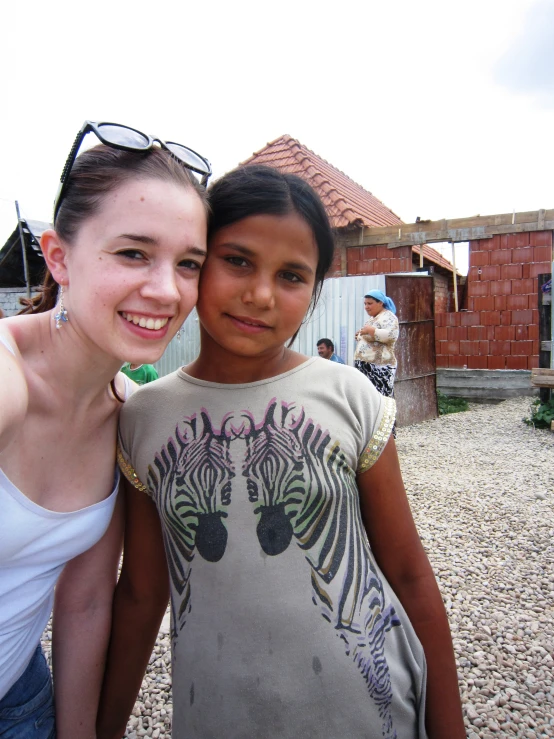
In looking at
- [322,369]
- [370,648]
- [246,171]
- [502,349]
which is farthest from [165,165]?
[502,349]

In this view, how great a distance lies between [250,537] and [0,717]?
2.26ft

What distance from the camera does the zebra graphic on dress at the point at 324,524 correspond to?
3.34ft

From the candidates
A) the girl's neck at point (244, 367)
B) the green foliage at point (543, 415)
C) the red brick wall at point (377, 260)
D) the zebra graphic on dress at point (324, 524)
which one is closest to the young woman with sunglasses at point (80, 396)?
the girl's neck at point (244, 367)

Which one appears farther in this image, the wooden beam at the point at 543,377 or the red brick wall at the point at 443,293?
the red brick wall at the point at 443,293

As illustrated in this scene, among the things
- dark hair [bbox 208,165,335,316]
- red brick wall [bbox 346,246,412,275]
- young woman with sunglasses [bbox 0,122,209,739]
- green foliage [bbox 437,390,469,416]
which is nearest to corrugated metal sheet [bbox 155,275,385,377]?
red brick wall [bbox 346,246,412,275]

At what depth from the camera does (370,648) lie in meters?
1.03

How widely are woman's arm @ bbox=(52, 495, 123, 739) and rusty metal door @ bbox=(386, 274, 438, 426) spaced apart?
23.3 feet

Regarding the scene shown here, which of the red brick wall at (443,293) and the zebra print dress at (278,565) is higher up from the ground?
the red brick wall at (443,293)

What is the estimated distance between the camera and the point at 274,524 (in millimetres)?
1032

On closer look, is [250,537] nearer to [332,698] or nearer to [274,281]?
[332,698]

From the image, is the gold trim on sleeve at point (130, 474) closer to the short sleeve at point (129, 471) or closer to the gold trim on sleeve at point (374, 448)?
the short sleeve at point (129, 471)

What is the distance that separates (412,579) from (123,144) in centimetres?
114

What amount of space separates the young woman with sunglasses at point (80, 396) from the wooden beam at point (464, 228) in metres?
8.98

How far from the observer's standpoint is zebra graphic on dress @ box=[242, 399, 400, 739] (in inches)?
40.1
